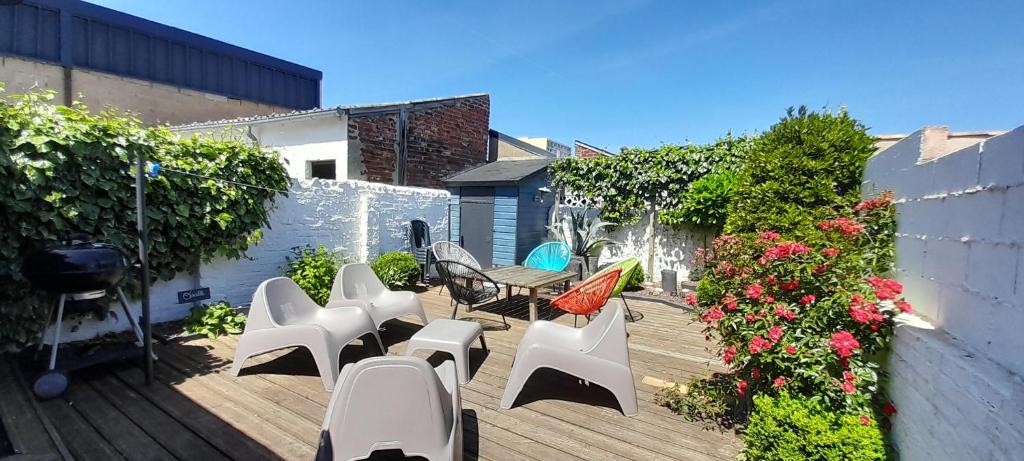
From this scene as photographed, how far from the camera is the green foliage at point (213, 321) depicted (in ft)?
13.8

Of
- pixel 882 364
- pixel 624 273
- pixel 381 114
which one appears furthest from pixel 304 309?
pixel 381 114

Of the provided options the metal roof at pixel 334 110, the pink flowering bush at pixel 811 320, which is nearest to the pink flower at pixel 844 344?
the pink flowering bush at pixel 811 320

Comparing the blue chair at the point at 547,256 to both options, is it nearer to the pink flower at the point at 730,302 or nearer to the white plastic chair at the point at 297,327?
the white plastic chair at the point at 297,327

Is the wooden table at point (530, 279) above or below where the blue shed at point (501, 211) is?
below

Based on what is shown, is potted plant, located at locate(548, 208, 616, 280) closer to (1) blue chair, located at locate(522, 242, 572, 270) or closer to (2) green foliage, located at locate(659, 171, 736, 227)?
(1) blue chair, located at locate(522, 242, 572, 270)

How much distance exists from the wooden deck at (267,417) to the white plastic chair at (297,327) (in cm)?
22

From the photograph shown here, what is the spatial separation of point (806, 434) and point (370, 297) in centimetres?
396

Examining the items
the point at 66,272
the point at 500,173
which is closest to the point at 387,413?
the point at 66,272

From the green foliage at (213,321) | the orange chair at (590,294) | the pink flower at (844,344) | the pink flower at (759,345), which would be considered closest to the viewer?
the pink flower at (844,344)

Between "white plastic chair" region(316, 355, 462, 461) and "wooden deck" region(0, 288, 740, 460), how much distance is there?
496mm

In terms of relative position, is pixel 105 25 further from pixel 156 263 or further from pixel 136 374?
pixel 136 374

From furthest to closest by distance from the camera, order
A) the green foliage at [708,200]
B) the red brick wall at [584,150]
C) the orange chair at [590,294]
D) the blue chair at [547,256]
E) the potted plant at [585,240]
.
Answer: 1. the red brick wall at [584,150]
2. the potted plant at [585,240]
3. the blue chair at [547,256]
4. the green foliage at [708,200]
5. the orange chair at [590,294]

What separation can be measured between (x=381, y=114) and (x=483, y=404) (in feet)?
22.6

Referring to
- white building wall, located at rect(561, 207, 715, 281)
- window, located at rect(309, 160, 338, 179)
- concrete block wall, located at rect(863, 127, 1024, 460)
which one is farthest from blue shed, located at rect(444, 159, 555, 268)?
concrete block wall, located at rect(863, 127, 1024, 460)
